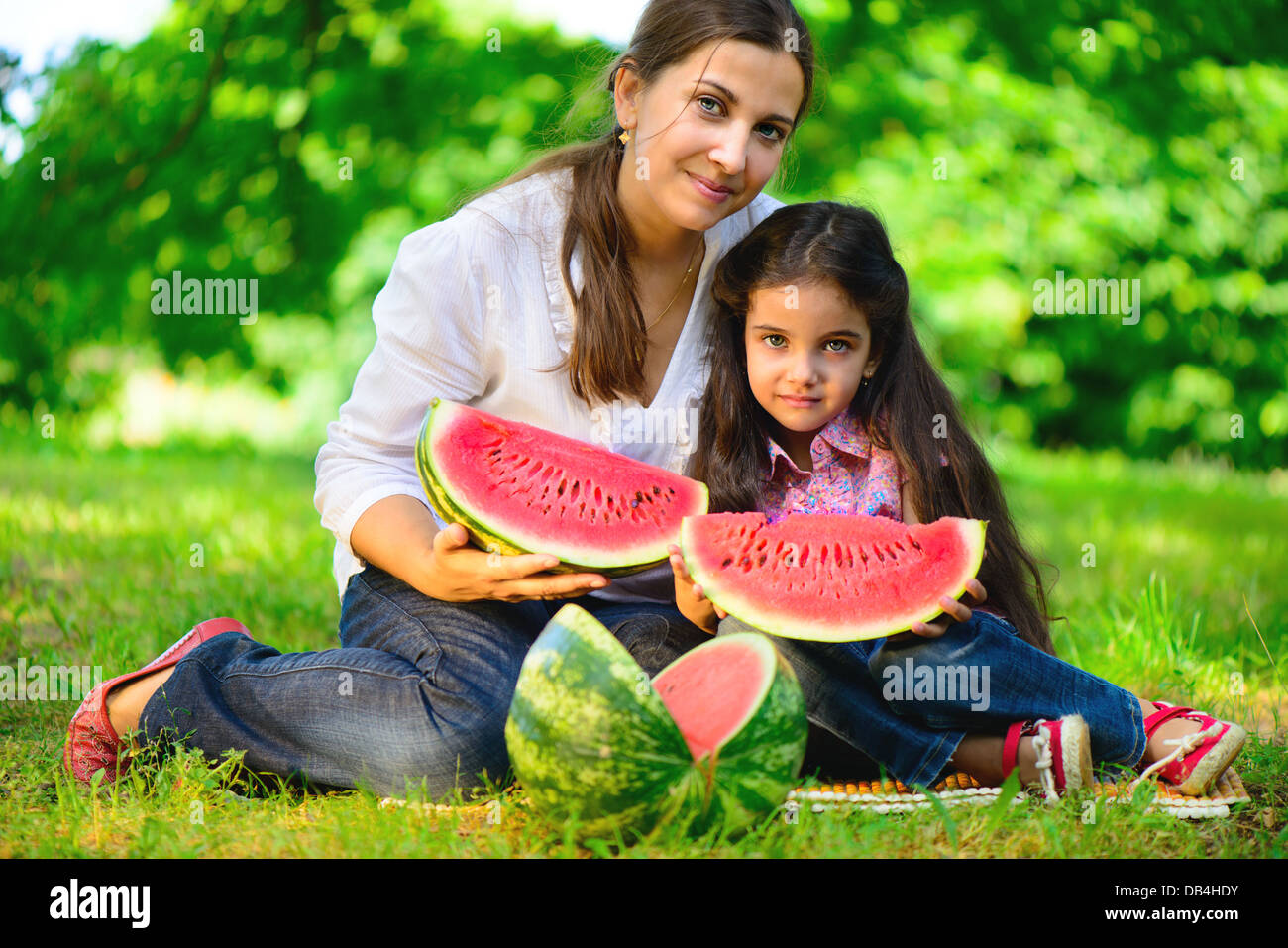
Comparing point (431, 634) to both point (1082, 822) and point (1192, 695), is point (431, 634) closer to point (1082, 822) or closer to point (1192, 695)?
point (1082, 822)

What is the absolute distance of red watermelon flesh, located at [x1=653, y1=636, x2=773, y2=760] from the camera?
2.03 meters

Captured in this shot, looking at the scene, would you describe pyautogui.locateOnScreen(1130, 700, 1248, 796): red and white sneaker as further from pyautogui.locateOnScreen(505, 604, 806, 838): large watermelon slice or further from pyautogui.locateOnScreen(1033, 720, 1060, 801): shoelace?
pyautogui.locateOnScreen(505, 604, 806, 838): large watermelon slice

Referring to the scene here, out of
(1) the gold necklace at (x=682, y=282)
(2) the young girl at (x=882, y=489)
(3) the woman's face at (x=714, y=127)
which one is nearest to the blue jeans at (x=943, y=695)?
(2) the young girl at (x=882, y=489)

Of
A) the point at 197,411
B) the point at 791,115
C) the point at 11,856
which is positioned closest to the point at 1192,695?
the point at 791,115

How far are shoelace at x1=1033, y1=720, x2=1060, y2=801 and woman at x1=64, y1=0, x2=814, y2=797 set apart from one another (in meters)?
0.80

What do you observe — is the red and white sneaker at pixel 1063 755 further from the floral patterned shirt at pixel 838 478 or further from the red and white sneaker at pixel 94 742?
the red and white sneaker at pixel 94 742

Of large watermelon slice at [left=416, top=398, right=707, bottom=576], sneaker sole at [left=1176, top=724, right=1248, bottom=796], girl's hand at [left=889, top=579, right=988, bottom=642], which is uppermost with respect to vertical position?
large watermelon slice at [left=416, top=398, right=707, bottom=576]

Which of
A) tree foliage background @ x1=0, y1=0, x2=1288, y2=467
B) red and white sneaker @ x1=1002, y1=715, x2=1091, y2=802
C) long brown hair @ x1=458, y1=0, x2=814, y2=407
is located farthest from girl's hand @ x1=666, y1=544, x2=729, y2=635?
tree foliage background @ x1=0, y1=0, x2=1288, y2=467

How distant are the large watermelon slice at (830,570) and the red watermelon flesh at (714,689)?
128mm

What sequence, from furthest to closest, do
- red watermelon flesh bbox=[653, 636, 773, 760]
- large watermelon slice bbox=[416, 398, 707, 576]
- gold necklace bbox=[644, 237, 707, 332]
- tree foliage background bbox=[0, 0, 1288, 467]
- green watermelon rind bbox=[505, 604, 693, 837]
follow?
1. tree foliage background bbox=[0, 0, 1288, 467]
2. gold necklace bbox=[644, 237, 707, 332]
3. large watermelon slice bbox=[416, 398, 707, 576]
4. red watermelon flesh bbox=[653, 636, 773, 760]
5. green watermelon rind bbox=[505, 604, 693, 837]

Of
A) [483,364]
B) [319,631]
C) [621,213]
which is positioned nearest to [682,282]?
[621,213]

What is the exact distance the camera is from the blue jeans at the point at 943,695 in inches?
95.6

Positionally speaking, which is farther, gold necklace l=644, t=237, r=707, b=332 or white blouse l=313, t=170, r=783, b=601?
gold necklace l=644, t=237, r=707, b=332

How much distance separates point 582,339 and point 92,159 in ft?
18.7
